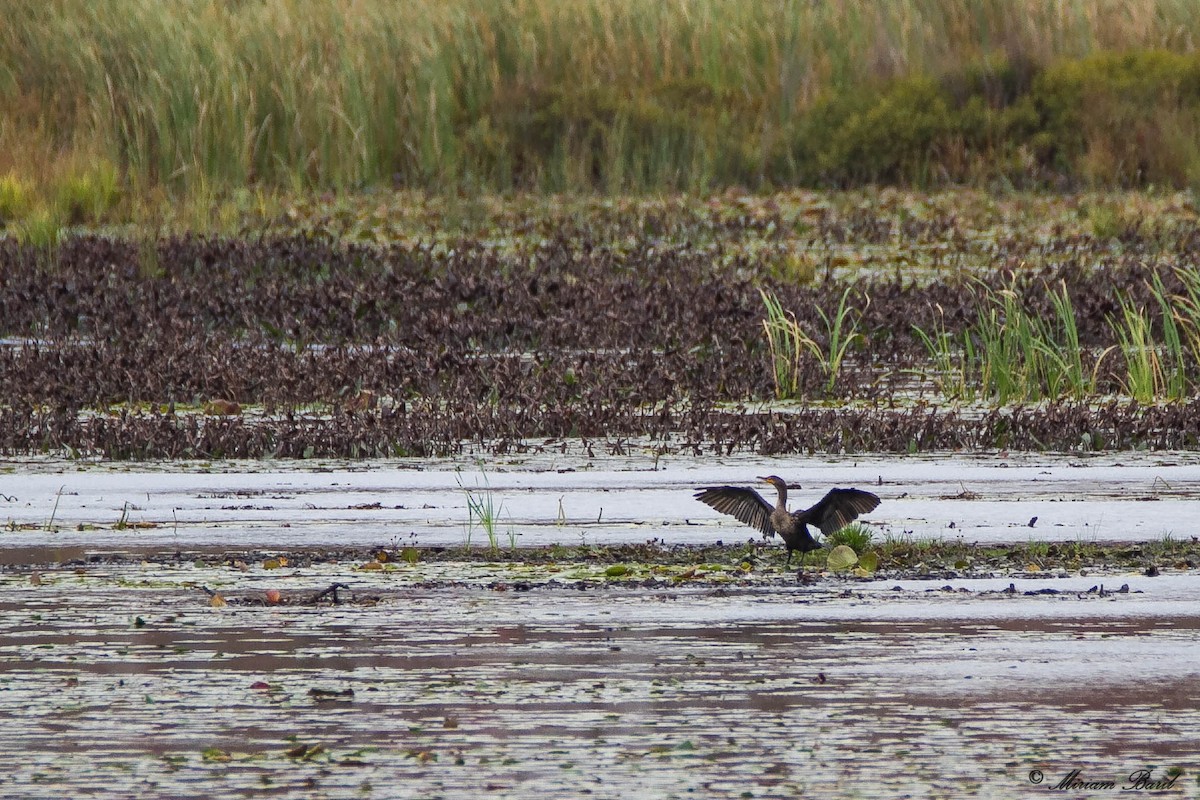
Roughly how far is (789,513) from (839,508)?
162 millimetres

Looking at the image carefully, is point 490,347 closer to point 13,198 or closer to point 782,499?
point 782,499

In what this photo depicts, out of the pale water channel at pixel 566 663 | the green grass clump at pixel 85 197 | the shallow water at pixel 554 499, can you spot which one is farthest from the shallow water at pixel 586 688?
the green grass clump at pixel 85 197

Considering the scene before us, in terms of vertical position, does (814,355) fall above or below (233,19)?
below

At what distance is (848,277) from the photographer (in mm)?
16891

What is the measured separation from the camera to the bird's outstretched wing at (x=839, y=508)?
7492 millimetres

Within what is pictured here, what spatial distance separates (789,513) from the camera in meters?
7.58

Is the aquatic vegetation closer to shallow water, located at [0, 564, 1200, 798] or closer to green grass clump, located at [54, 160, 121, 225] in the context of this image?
green grass clump, located at [54, 160, 121, 225]

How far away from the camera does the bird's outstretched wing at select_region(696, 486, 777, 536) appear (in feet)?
25.1

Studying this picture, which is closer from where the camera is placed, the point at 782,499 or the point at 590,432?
the point at 782,499

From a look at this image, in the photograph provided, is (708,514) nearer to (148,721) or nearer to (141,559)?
(141,559)

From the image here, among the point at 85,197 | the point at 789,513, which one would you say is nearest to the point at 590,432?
the point at 789,513

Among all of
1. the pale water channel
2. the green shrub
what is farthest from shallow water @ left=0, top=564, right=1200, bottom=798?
the green shrub

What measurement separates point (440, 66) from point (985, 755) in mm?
18607

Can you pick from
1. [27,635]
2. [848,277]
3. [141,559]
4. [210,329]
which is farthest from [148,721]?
[848,277]
